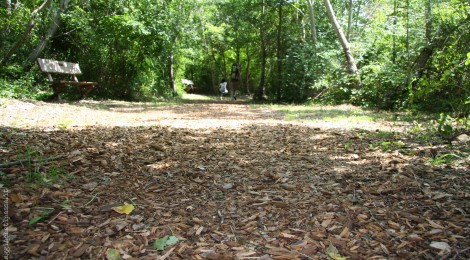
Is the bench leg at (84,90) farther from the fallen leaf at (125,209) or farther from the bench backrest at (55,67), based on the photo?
the fallen leaf at (125,209)

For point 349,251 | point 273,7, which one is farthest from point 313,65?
point 349,251

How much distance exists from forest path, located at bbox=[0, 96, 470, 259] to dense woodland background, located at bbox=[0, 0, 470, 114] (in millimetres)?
3561

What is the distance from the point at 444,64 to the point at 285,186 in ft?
19.1

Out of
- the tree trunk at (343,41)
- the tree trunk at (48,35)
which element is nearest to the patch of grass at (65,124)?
the tree trunk at (48,35)

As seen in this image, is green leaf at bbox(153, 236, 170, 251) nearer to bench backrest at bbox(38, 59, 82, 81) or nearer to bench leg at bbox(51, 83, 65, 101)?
bench leg at bbox(51, 83, 65, 101)

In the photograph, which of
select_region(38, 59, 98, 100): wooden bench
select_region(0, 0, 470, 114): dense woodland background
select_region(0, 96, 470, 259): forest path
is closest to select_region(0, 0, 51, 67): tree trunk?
select_region(0, 0, 470, 114): dense woodland background

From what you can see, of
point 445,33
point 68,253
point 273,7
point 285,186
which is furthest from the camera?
point 273,7

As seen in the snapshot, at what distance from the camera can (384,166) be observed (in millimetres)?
2943

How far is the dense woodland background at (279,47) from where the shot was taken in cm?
731

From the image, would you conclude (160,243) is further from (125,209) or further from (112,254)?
(125,209)

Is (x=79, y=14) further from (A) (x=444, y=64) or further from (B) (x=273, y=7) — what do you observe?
(A) (x=444, y=64)

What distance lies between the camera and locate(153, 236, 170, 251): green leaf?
5.64 feet

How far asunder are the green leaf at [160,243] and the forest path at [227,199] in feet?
0.07

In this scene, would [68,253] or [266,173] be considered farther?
[266,173]
